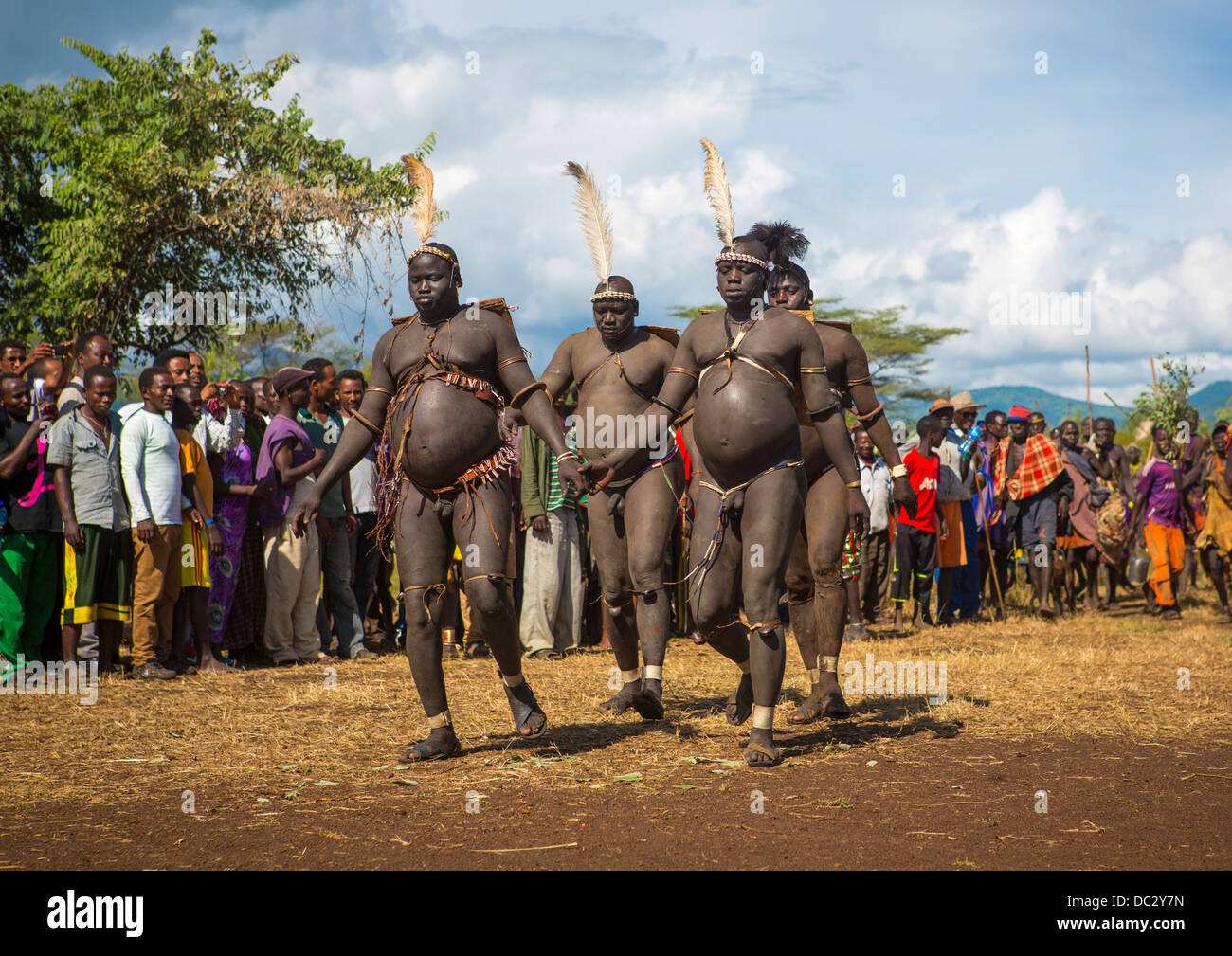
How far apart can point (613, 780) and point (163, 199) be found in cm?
1623

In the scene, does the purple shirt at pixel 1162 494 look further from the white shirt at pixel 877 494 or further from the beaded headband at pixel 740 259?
the beaded headband at pixel 740 259

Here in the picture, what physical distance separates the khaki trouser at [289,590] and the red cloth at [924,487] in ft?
21.8

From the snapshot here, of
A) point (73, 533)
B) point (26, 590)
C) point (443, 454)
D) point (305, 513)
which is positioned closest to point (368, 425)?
point (443, 454)

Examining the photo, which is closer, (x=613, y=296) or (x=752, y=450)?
(x=752, y=450)

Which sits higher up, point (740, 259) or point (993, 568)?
point (740, 259)

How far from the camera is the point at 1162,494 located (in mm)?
13953

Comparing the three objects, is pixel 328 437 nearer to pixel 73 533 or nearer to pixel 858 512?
pixel 73 533

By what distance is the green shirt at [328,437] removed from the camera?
10289 mm

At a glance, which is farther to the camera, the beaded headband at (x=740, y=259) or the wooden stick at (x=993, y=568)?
the wooden stick at (x=993, y=568)

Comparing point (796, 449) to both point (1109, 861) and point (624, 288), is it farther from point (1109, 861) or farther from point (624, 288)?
point (1109, 861)

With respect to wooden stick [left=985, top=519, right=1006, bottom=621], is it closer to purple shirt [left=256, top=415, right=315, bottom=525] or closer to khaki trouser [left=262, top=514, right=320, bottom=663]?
khaki trouser [left=262, top=514, right=320, bottom=663]

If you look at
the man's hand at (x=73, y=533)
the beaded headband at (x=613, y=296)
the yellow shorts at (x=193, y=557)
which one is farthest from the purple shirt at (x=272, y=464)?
the beaded headband at (x=613, y=296)

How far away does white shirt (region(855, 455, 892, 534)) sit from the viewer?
1270cm

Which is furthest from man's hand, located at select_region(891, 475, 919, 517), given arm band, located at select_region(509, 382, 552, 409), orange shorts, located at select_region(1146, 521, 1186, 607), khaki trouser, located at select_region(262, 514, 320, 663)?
orange shorts, located at select_region(1146, 521, 1186, 607)
